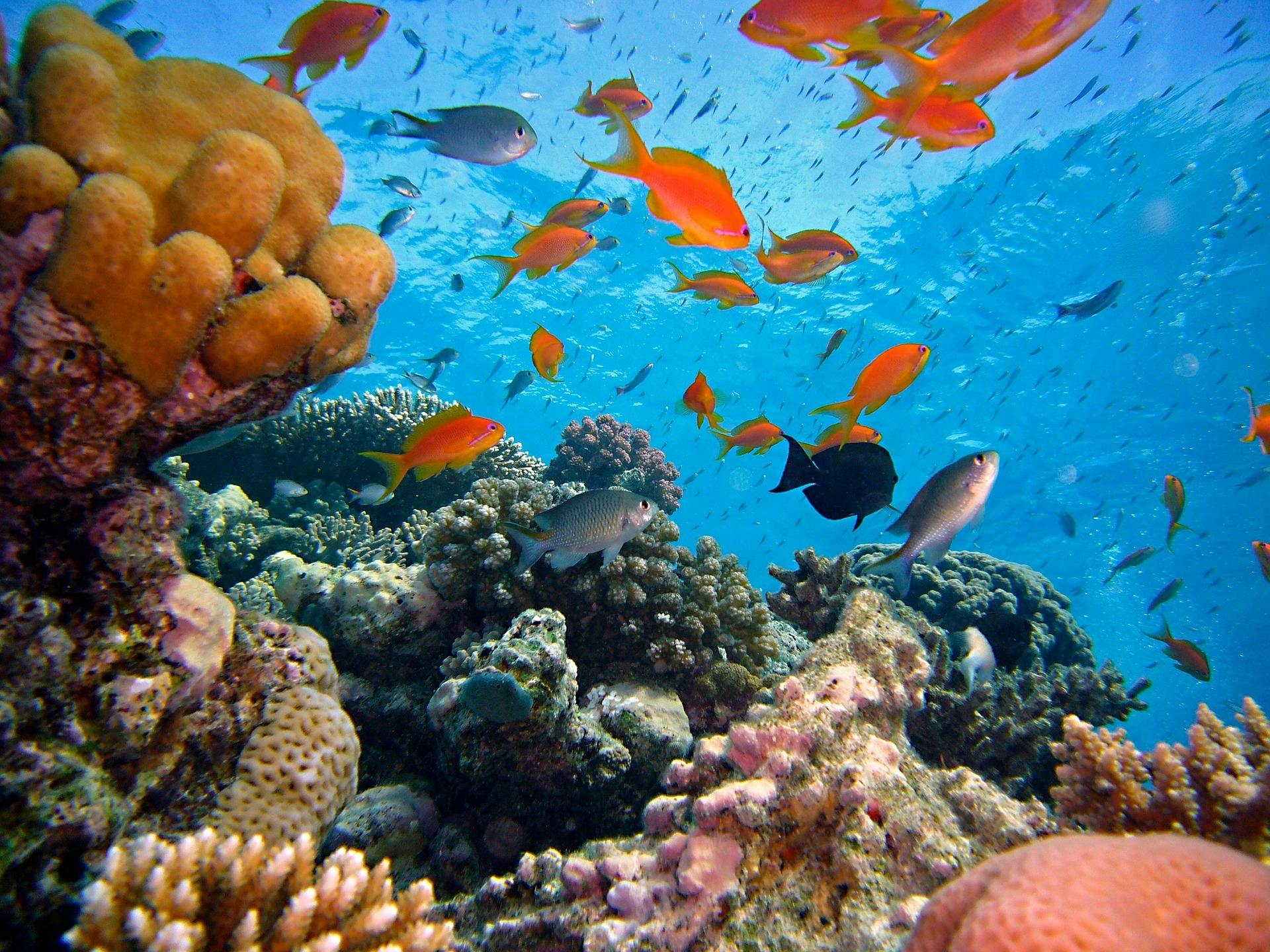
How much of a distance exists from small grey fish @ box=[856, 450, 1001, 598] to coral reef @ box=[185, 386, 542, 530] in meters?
5.68

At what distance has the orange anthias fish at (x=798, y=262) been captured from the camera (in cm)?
442

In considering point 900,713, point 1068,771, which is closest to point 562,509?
point 900,713

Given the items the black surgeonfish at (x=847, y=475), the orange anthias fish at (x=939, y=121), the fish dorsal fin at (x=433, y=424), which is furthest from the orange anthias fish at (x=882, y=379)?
the fish dorsal fin at (x=433, y=424)

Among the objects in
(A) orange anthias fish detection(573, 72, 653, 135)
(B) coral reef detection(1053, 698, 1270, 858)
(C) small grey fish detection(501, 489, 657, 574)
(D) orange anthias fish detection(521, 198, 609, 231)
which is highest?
(A) orange anthias fish detection(573, 72, 653, 135)

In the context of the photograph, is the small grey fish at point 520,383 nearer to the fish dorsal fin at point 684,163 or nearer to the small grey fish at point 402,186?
the small grey fish at point 402,186

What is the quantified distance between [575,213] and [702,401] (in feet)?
7.01

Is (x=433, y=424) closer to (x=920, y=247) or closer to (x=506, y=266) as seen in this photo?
(x=506, y=266)

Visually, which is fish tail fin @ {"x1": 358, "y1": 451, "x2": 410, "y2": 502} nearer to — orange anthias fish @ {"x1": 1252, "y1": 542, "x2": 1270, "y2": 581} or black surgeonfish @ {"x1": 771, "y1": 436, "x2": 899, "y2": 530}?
black surgeonfish @ {"x1": 771, "y1": 436, "x2": 899, "y2": 530}

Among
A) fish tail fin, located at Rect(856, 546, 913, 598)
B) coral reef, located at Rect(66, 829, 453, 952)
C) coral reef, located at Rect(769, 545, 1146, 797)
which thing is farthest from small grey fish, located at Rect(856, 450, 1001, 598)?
coral reef, located at Rect(66, 829, 453, 952)

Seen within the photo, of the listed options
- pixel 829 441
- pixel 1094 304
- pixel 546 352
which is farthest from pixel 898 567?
pixel 1094 304

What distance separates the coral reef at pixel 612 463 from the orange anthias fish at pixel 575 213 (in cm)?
578

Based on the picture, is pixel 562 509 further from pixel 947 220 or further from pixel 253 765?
pixel 947 220

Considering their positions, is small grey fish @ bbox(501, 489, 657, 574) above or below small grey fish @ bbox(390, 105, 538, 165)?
below

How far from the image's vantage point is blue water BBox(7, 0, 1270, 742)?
17953 mm
